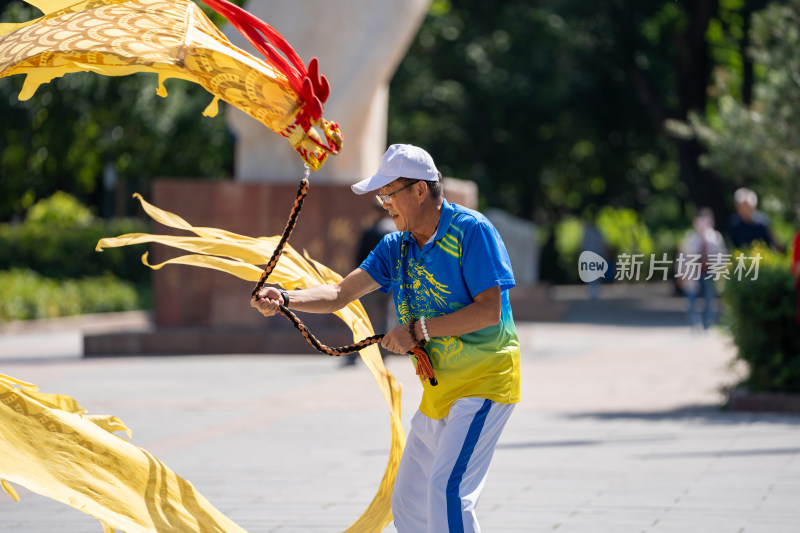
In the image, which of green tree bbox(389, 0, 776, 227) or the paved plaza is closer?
the paved plaza

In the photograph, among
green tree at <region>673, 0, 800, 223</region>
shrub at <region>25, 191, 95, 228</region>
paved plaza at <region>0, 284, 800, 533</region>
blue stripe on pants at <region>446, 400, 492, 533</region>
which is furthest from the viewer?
shrub at <region>25, 191, 95, 228</region>

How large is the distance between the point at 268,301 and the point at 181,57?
97 centimetres

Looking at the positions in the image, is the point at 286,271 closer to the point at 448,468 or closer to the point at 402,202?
the point at 402,202

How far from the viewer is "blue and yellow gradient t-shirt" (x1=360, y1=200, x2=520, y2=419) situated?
4.25 metres

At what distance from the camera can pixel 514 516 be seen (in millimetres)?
6363

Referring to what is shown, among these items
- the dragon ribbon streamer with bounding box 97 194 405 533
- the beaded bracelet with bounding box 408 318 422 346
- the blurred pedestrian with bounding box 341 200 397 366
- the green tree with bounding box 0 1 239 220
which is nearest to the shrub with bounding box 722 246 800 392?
the blurred pedestrian with bounding box 341 200 397 366

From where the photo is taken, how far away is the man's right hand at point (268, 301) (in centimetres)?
446

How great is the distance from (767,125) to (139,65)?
31.3ft

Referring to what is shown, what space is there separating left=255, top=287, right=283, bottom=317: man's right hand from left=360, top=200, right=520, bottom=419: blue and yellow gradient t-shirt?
50 centimetres

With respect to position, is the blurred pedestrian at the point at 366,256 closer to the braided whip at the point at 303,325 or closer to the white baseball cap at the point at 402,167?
the braided whip at the point at 303,325

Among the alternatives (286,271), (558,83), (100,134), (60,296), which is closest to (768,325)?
(286,271)

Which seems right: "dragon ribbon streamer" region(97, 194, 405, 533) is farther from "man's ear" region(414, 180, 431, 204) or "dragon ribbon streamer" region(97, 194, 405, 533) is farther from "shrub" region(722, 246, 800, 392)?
"shrub" region(722, 246, 800, 392)

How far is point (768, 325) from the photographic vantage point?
10289mm

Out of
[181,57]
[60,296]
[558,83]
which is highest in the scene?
[181,57]
